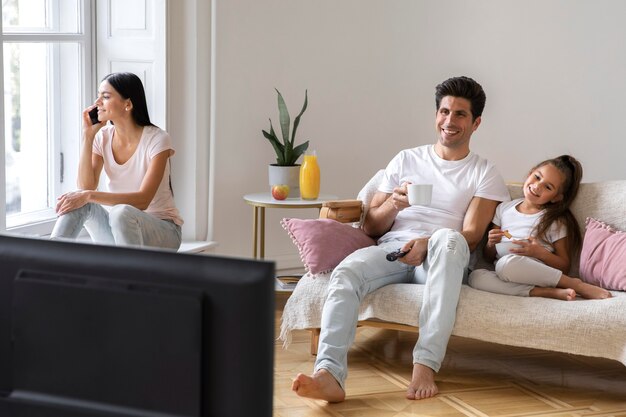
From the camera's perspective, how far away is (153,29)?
4.24 m

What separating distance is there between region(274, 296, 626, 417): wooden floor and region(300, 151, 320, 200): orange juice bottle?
67 centimetres

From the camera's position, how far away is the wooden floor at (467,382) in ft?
10.1

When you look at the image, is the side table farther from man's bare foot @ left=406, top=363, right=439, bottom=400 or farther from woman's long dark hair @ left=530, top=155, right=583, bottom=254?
man's bare foot @ left=406, top=363, right=439, bottom=400

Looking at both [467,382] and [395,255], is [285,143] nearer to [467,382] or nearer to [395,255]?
[395,255]

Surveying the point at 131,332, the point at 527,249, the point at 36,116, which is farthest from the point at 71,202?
the point at 131,332

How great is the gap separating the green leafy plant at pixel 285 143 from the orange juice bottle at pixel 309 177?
149 mm

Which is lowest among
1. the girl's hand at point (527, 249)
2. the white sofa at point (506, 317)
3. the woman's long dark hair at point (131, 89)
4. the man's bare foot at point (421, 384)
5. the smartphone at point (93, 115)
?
the man's bare foot at point (421, 384)

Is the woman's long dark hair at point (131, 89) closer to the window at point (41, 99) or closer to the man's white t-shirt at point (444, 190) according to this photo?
the window at point (41, 99)

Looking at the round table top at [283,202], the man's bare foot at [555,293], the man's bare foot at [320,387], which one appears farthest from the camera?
the round table top at [283,202]

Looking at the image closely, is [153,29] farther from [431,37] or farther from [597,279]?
[597,279]

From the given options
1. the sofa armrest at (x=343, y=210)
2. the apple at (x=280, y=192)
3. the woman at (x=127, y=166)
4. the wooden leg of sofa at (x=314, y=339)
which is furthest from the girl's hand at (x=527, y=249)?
the woman at (x=127, y=166)

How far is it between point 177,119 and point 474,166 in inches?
58.6

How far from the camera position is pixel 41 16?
404 cm

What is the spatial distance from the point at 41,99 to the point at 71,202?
0.88 metres
